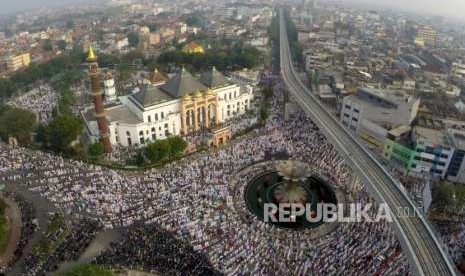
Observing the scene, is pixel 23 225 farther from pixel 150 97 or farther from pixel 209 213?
pixel 150 97

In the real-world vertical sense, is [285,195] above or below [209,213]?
below

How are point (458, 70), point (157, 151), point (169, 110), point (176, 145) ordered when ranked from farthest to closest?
point (458, 70), point (169, 110), point (176, 145), point (157, 151)

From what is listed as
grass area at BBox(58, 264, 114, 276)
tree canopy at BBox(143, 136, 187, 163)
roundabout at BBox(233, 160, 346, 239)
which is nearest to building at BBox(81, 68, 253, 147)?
tree canopy at BBox(143, 136, 187, 163)

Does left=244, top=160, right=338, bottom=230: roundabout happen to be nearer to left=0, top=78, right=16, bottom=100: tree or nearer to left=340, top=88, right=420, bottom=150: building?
left=340, top=88, right=420, bottom=150: building

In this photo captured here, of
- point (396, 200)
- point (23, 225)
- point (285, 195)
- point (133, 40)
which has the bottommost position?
point (285, 195)

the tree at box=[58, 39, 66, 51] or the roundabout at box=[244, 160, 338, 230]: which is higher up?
the tree at box=[58, 39, 66, 51]

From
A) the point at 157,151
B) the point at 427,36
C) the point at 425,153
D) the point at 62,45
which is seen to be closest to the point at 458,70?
the point at 425,153
